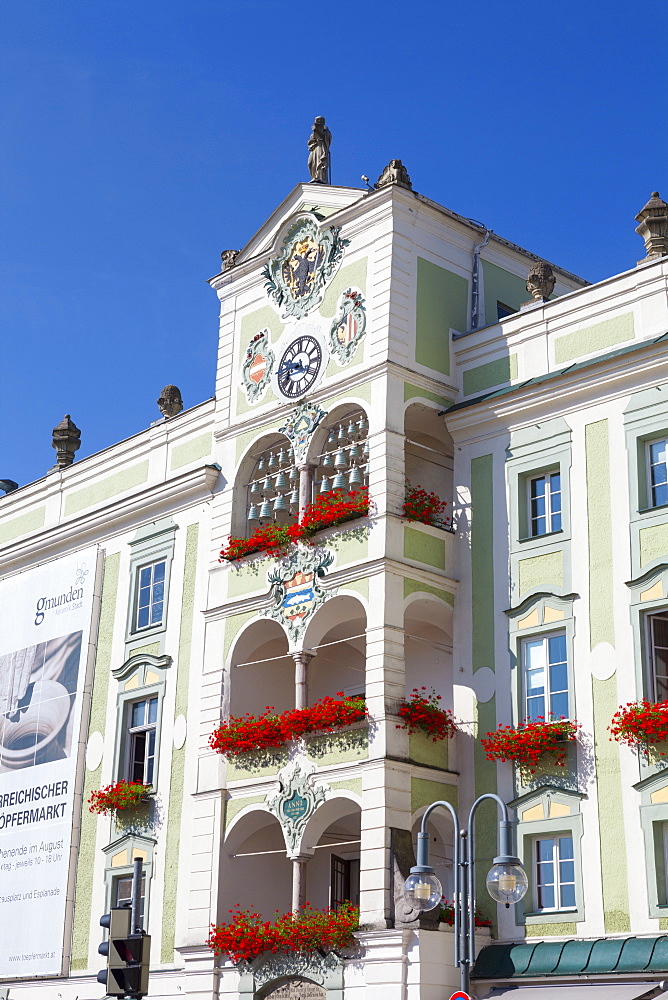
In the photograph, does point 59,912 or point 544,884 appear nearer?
point 544,884

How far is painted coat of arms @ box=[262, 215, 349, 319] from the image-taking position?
27.6 meters

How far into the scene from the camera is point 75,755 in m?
30.5

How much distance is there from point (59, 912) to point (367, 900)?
958 centimetres

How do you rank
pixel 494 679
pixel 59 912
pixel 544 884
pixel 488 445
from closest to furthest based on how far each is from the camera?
pixel 544 884 → pixel 494 679 → pixel 488 445 → pixel 59 912

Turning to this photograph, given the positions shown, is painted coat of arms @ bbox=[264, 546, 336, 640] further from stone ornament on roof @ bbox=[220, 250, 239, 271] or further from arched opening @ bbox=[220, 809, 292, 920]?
stone ornament on roof @ bbox=[220, 250, 239, 271]

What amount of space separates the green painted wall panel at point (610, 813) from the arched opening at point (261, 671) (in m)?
6.62

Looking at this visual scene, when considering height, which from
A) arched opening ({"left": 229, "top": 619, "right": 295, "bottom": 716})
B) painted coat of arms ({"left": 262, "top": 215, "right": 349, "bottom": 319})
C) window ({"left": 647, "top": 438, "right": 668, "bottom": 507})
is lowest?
arched opening ({"left": 229, "top": 619, "right": 295, "bottom": 716})

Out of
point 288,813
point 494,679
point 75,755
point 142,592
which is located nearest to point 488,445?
point 494,679

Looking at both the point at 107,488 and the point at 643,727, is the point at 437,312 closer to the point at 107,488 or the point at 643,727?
the point at 643,727

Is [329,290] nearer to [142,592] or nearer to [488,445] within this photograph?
[488,445]

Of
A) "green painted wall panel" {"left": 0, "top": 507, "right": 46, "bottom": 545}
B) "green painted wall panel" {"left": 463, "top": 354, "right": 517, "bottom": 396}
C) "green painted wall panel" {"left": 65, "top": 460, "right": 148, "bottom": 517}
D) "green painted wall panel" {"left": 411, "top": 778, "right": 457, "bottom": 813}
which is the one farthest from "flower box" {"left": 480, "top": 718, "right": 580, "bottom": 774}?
"green painted wall panel" {"left": 0, "top": 507, "right": 46, "bottom": 545}

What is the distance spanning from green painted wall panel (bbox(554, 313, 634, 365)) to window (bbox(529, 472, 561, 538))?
2.02 metres

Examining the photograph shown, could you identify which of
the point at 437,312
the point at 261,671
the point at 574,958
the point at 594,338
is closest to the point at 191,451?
the point at 261,671

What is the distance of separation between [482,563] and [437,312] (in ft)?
16.5
